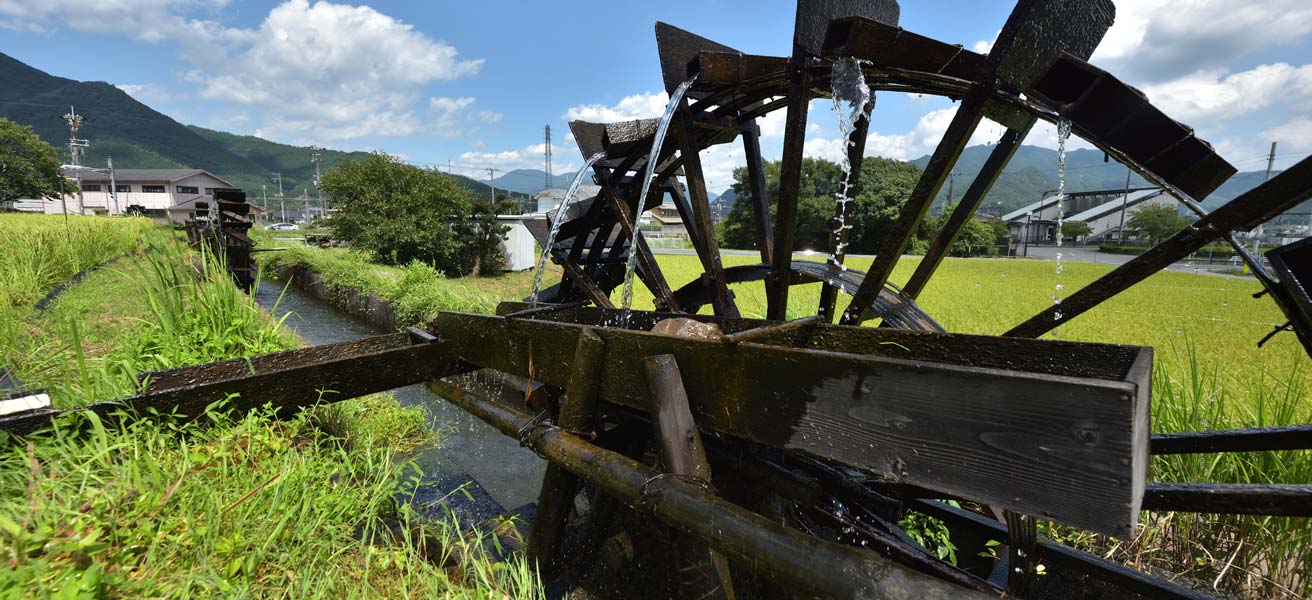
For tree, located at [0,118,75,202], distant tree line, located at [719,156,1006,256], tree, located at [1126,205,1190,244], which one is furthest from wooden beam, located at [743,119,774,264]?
tree, located at [0,118,75,202]

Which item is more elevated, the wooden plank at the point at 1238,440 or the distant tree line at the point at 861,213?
the distant tree line at the point at 861,213

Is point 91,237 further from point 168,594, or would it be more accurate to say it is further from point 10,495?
point 168,594

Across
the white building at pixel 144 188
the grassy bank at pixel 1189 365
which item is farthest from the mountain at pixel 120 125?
the grassy bank at pixel 1189 365

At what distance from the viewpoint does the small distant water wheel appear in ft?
6.87

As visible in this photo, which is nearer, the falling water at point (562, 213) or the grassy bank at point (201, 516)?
the grassy bank at point (201, 516)

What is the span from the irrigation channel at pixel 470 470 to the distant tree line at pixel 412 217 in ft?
36.9

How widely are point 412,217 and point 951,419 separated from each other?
58.5 ft

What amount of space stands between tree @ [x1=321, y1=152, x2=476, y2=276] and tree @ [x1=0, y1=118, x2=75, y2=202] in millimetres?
43617

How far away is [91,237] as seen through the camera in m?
9.73

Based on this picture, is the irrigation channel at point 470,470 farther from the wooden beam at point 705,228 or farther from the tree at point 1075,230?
the tree at point 1075,230

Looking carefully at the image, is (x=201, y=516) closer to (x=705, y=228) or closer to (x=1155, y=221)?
(x=705, y=228)

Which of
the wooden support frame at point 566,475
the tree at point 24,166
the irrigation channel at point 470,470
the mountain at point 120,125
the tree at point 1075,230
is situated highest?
the mountain at point 120,125

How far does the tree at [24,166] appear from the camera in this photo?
42.6 metres

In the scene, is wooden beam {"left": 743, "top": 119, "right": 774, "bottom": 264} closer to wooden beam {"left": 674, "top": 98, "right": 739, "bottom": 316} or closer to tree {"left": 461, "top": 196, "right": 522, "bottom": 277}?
wooden beam {"left": 674, "top": 98, "right": 739, "bottom": 316}
